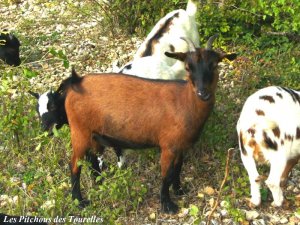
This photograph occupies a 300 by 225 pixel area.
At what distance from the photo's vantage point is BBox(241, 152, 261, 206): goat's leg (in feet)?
16.2

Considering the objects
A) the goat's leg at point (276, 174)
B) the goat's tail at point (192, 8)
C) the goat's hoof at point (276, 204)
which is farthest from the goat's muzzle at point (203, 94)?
the goat's tail at point (192, 8)

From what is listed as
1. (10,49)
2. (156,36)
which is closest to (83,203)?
(156,36)

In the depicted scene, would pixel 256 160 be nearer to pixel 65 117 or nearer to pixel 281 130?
pixel 281 130

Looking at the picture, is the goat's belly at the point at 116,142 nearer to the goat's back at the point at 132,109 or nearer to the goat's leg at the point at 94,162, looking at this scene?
the goat's back at the point at 132,109

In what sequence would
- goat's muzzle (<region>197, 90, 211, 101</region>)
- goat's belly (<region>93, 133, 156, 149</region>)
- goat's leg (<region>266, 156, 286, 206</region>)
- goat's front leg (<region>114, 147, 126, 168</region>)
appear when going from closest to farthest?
1. goat's muzzle (<region>197, 90, 211, 101</region>)
2. goat's leg (<region>266, 156, 286, 206</region>)
3. goat's belly (<region>93, 133, 156, 149</region>)
4. goat's front leg (<region>114, 147, 126, 168</region>)

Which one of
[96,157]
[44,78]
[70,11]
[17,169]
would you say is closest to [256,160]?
[96,157]

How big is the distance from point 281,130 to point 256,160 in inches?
15.4

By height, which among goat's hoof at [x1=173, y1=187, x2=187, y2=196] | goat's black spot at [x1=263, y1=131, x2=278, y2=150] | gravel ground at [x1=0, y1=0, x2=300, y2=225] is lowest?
gravel ground at [x1=0, y1=0, x2=300, y2=225]

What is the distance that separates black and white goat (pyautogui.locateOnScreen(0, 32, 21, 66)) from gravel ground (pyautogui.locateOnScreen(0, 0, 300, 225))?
0.59 ft

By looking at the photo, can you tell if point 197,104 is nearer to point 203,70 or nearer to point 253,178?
point 203,70

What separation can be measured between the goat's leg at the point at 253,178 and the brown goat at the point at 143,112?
537 mm

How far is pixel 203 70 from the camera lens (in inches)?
183

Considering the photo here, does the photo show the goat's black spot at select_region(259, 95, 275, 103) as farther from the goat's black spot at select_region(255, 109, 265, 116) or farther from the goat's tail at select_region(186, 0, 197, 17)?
the goat's tail at select_region(186, 0, 197, 17)

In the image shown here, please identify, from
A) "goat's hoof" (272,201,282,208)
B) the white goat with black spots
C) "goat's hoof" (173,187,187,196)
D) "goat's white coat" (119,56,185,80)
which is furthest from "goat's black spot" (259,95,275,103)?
"goat's white coat" (119,56,185,80)
